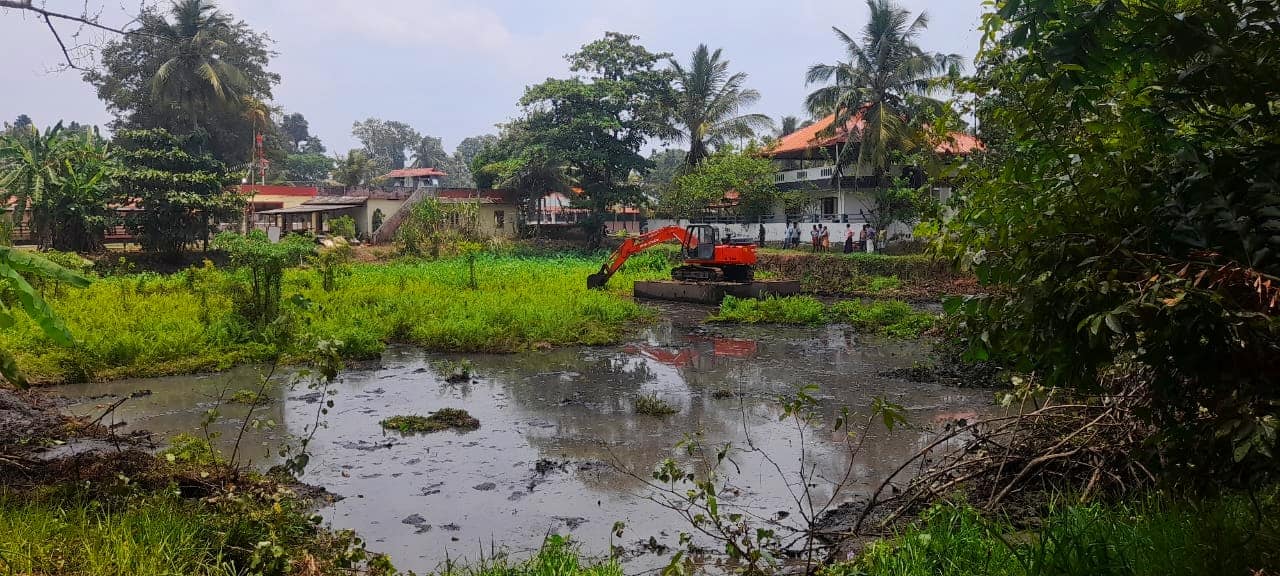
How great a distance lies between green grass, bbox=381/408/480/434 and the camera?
8.52 metres

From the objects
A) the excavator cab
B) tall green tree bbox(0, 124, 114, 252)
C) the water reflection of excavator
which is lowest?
the water reflection of excavator

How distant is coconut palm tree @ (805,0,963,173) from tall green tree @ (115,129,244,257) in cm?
2220

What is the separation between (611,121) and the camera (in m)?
35.9

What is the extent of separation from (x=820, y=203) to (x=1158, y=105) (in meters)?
33.7

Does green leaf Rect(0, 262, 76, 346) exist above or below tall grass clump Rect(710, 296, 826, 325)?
above

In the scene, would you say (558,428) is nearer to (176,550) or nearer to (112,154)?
(176,550)

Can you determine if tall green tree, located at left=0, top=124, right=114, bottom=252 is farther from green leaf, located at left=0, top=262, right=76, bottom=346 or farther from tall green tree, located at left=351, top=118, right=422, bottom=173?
tall green tree, located at left=351, top=118, right=422, bottom=173

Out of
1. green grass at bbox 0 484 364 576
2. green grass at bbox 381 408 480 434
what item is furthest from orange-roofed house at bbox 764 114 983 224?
green grass at bbox 0 484 364 576

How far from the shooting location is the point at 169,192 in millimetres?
26938

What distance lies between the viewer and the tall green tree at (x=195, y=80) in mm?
34034

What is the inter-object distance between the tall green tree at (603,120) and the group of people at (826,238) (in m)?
8.72

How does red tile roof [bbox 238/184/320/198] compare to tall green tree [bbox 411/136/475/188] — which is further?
tall green tree [bbox 411/136/475/188]

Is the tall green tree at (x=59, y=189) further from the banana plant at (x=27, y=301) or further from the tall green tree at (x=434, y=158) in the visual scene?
the tall green tree at (x=434, y=158)

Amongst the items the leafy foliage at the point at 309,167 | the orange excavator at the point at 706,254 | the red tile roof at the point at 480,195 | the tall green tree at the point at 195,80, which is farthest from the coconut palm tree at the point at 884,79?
the leafy foliage at the point at 309,167
